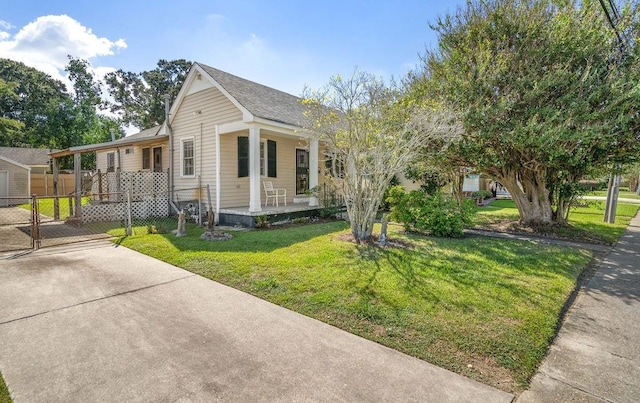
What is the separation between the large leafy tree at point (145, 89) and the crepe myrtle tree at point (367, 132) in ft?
109

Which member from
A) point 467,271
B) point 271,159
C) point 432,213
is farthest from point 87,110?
point 467,271

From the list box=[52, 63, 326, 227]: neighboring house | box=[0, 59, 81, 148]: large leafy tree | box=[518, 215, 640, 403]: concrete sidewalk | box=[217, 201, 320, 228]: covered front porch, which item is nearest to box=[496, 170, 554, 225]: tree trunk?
box=[518, 215, 640, 403]: concrete sidewalk

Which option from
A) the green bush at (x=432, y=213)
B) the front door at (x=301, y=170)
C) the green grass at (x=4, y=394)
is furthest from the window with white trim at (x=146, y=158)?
the green grass at (x=4, y=394)

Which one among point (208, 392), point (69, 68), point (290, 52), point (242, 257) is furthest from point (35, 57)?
point (208, 392)

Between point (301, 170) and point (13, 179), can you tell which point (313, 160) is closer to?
point (301, 170)

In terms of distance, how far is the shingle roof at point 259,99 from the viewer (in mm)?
9312

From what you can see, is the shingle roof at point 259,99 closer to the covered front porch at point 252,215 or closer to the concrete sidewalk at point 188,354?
the covered front porch at point 252,215

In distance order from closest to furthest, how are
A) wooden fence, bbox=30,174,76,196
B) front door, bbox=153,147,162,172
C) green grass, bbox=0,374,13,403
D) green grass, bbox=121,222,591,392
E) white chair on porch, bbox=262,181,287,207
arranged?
1. green grass, bbox=0,374,13,403
2. green grass, bbox=121,222,591,392
3. white chair on porch, bbox=262,181,287,207
4. front door, bbox=153,147,162,172
5. wooden fence, bbox=30,174,76,196

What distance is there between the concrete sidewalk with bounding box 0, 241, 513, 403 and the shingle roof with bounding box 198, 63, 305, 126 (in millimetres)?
6194

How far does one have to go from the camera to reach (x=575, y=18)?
272 inches

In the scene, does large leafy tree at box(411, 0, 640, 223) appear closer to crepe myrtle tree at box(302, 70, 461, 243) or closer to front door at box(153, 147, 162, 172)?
crepe myrtle tree at box(302, 70, 461, 243)

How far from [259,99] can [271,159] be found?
2.08 m

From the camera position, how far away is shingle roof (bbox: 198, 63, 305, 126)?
30.6 ft

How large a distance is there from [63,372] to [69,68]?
45.1m
